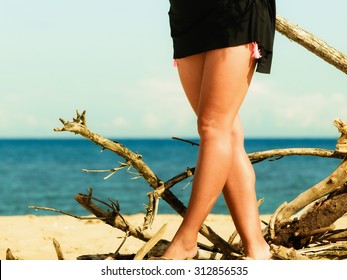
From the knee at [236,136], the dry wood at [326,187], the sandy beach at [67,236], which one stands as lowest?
the sandy beach at [67,236]

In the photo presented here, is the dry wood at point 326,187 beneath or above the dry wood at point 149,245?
above

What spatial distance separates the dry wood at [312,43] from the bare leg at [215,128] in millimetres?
1150

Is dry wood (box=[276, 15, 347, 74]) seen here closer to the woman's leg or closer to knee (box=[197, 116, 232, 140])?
the woman's leg

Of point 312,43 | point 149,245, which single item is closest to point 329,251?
point 149,245

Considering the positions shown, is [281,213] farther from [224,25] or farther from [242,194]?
[224,25]

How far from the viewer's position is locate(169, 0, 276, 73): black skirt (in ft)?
8.70

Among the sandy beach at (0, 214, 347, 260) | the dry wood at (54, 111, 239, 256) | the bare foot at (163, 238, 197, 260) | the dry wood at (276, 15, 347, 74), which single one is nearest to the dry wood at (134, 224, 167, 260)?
the bare foot at (163, 238, 197, 260)

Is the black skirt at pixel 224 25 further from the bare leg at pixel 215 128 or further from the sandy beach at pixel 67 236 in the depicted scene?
the sandy beach at pixel 67 236

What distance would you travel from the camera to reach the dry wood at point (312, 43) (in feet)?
12.5

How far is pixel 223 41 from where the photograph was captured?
8.67ft

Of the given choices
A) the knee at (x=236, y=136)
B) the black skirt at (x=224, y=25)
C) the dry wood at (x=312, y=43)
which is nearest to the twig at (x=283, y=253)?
the knee at (x=236, y=136)

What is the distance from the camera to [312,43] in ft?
12.6

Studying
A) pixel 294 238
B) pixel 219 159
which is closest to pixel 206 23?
pixel 219 159

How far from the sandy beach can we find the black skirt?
2.65m
